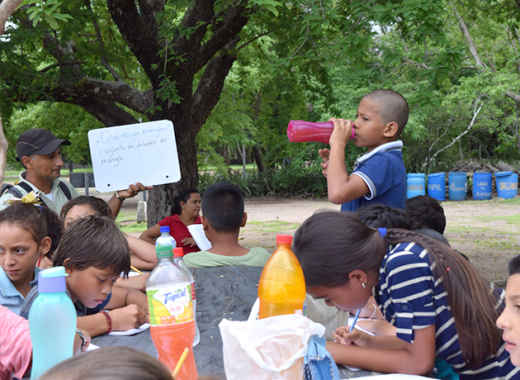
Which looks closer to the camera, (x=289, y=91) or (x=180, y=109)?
(x=180, y=109)

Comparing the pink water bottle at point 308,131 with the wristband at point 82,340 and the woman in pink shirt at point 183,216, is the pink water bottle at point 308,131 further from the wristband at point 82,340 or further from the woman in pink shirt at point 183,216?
the woman in pink shirt at point 183,216

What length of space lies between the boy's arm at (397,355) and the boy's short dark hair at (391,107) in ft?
4.65

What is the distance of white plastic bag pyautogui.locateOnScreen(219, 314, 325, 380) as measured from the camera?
1.42 m

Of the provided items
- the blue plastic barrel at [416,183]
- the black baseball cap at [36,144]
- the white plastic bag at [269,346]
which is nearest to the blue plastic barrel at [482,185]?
the blue plastic barrel at [416,183]

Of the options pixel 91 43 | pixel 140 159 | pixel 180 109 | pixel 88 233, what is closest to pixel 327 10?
pixel 140 159

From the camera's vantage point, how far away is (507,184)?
17.3m

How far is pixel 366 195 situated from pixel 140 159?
1.84 meters

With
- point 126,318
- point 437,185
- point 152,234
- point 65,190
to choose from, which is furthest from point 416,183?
point 126,318

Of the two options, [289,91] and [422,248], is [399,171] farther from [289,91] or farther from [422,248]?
[289,91]

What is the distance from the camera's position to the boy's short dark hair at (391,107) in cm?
307

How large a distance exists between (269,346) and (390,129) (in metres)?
1.98

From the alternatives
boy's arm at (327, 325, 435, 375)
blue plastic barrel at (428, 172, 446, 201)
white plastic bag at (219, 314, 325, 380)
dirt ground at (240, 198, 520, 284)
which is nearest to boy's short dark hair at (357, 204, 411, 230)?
boy's arm at (327, 325, 435, 375)

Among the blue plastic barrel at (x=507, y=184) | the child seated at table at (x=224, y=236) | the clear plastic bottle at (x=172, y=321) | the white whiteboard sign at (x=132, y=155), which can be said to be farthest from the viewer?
the blue plastic barrel at (x=507, y=184)

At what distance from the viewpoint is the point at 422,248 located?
6.75 feet
